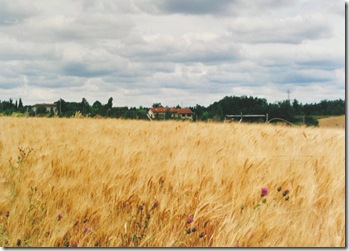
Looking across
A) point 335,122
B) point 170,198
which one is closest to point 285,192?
point 170,198

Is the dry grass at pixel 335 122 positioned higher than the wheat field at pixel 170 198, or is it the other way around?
the dry grass at pixel 335 122

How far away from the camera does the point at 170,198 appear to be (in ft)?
6.37

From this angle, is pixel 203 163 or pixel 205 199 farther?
pixel 203 163

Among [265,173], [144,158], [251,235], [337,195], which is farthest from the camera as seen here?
[144,158]

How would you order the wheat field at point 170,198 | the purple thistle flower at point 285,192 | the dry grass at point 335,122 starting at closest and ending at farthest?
the wheat field at point 170,198 < the purple thistle flower at point 285,192 < the dry grass at point 335,122

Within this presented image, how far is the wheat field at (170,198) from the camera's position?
1.73 m

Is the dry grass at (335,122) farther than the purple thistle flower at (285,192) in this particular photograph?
Yes

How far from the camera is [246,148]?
277 centimetres

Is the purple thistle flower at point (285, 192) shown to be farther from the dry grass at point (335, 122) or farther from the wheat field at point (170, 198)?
the dry grass at point (335, 122)

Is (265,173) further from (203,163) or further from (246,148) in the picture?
(246,148)

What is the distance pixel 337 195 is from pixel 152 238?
977 millimetres

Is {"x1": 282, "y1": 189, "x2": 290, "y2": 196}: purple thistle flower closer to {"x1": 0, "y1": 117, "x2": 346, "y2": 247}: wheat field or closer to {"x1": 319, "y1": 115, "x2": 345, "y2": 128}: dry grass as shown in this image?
{"x1": 0, "y1": 117, "x2": 346, "y2": 247}: wheat field

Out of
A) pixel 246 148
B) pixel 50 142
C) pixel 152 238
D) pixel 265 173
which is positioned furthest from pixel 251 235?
pixel 50 142

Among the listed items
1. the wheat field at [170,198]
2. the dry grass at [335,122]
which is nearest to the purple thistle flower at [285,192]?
the wheat field at [170,198]
